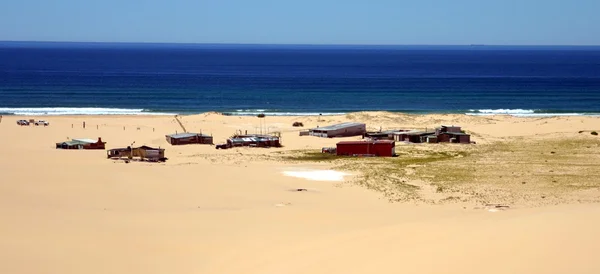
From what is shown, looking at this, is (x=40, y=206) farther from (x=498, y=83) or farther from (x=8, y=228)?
(x=498, y=83)

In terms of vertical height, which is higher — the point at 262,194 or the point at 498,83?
the point at 498,83

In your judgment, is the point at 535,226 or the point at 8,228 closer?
the point at 535,226

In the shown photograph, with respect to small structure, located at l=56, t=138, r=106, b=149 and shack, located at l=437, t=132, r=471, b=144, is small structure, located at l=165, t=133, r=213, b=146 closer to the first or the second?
small structure, located at l=56, t=138, r=106, b=149

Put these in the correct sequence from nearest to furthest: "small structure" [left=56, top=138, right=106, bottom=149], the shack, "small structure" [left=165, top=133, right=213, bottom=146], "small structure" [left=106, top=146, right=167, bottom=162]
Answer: "small structure" [left=106, top=146, right=167, bottom=162] → "small structure" [left=56, top=138, right=106, bottom=149] → "small structure" [left=165, top=133, right=213, bottom=146] → the shack

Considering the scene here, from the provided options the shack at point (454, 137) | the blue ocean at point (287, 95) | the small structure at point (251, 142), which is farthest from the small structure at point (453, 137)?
the blue ocean at point (287, 95)

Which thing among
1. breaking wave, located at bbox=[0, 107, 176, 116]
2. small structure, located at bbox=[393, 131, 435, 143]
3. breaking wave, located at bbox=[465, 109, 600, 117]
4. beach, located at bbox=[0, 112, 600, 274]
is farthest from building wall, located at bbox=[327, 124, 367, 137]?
breaking wave, located at bbox=[0, 107, 176, 116]

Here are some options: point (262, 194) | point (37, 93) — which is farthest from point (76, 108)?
point (262, 194)

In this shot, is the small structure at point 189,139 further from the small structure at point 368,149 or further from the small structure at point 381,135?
the small structure at point 381,135
